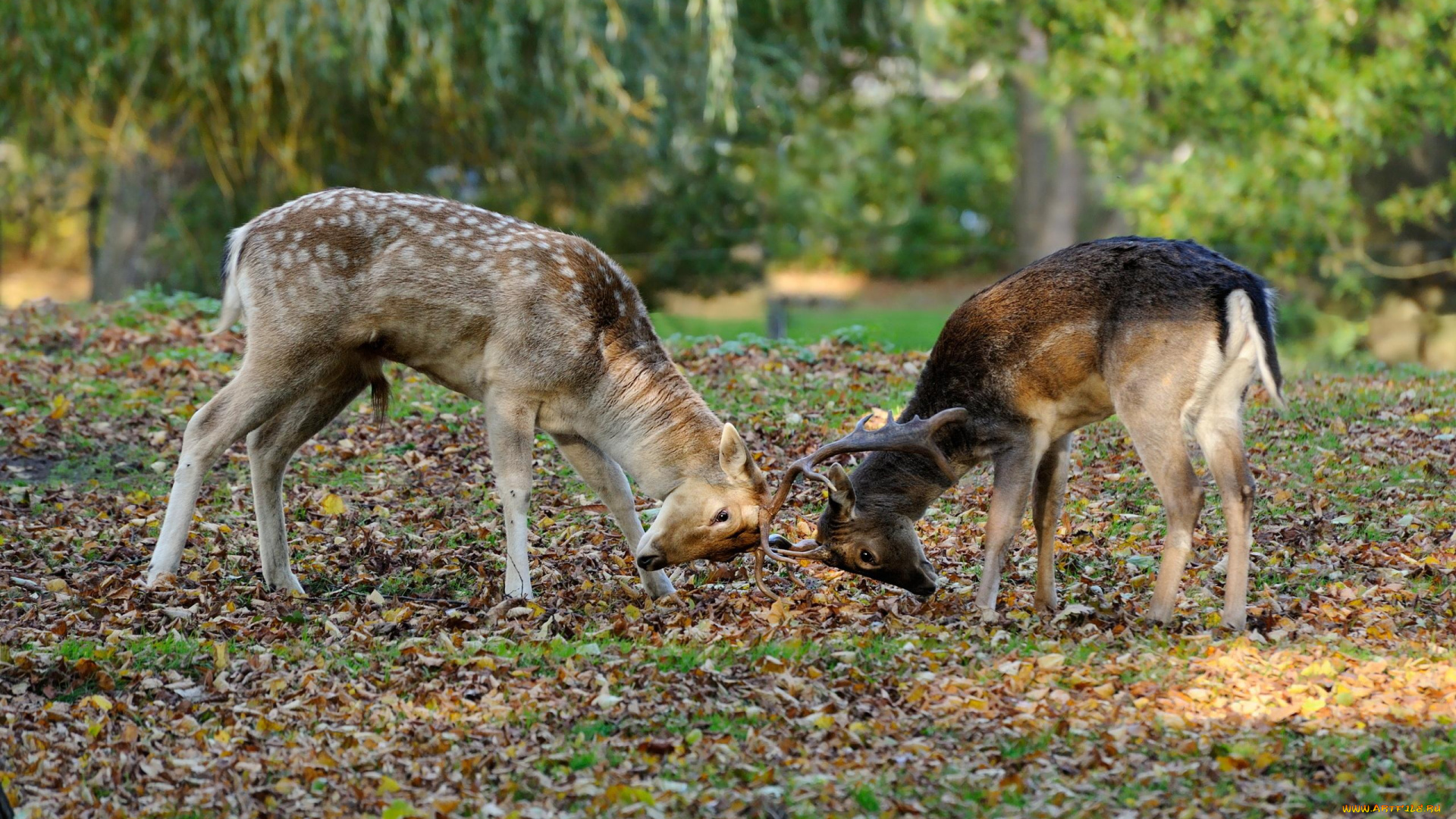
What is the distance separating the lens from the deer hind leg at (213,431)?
703 cm

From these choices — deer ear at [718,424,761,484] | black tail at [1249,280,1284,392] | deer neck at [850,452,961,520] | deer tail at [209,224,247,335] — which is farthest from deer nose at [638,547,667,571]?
black tail at [1249,280,1284,392]

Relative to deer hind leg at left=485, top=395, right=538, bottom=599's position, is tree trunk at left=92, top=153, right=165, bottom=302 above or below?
below

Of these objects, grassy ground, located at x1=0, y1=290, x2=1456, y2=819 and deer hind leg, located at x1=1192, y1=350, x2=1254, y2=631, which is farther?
deer hind leg, located at x1=1192, y1=350, x2=1254, y2=631

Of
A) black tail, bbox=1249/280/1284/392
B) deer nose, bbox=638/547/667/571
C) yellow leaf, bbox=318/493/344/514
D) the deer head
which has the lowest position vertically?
yellow leaf, bbox=318/493/344/514

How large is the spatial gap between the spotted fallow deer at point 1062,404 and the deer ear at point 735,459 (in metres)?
0.21

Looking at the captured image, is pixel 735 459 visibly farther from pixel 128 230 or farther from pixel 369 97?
pixel 128 230

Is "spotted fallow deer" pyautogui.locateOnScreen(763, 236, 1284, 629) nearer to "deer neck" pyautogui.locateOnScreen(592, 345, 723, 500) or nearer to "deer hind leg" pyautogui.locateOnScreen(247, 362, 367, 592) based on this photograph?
"deer neck" pyautogui.locateOnScreen(592, 345, 723, 500)

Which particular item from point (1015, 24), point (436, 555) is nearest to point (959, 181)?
point (1015, 24)

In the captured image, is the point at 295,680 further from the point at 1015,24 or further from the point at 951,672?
the point at 1015,24

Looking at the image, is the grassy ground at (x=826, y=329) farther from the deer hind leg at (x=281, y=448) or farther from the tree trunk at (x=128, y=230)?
the tree trunk at (x=128, y=230)

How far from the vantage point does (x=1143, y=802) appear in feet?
15.5

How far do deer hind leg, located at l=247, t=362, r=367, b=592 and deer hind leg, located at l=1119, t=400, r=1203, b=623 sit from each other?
3635mm

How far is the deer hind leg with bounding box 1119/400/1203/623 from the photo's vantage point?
252 inches

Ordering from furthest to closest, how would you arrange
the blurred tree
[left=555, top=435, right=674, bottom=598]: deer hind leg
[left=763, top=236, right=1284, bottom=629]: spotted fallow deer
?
the blurred tree < [left=555, top=435, right=674, bottom=598]: deer hind leg < [left=763, top=236, right=1284, bottom=629]: spotted fallow deer
